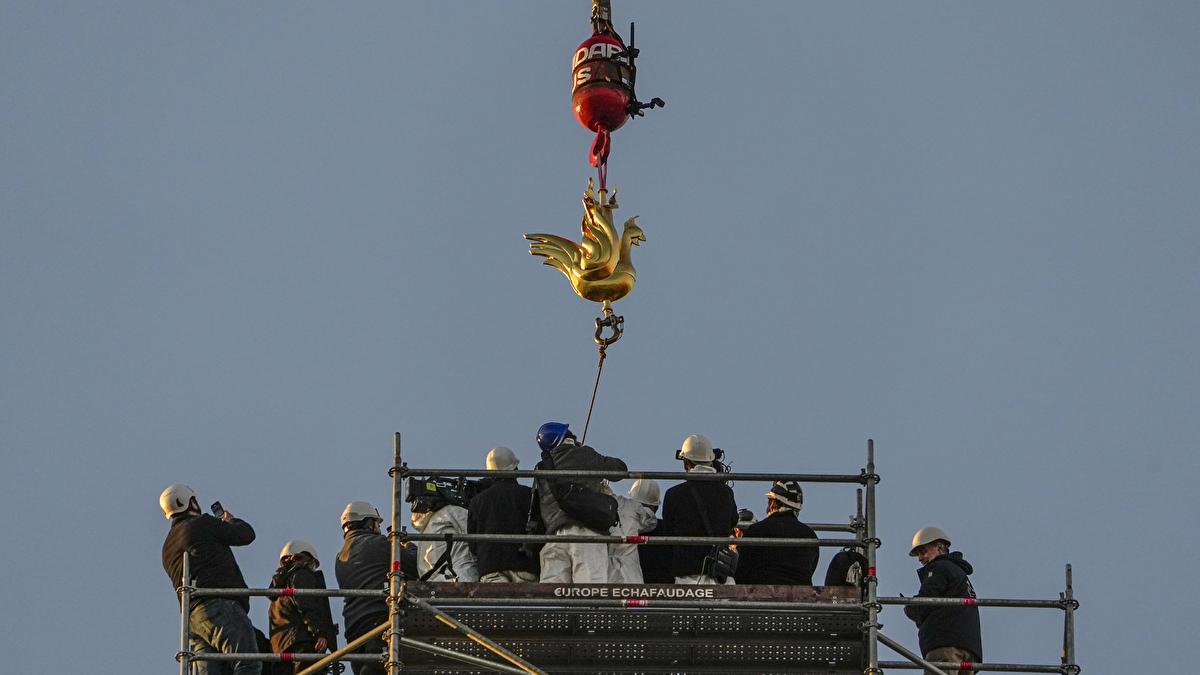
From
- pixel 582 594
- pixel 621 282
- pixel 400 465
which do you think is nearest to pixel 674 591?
pixel 582 594

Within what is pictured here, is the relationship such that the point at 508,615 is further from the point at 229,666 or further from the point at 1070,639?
the point at 1070,639

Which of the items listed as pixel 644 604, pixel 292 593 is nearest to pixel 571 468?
pixel 644 604

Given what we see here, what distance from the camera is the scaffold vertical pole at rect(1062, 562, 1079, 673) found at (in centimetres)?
2898

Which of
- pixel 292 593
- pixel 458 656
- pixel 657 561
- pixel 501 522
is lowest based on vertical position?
pixel 458 656

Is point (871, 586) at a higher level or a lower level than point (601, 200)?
lower

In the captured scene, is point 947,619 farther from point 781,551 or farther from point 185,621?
point 185,621

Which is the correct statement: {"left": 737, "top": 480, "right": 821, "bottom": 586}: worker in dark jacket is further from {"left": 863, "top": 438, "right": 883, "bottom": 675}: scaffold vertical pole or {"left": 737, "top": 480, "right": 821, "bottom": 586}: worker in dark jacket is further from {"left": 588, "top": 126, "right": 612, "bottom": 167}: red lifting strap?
{"left": 588, "top": 126, "right": 612, "bottom": 167}: red lifting strap

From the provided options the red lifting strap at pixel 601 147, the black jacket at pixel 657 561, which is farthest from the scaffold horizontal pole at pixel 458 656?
the red lifting strap at pixel 601 147

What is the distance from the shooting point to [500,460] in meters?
29.4

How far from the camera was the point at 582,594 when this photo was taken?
28.2 meters

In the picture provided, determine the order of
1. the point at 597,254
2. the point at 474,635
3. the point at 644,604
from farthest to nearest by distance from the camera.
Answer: the point at 597,254 < the point at 644,604 < the point at 474,635

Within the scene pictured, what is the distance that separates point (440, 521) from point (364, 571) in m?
0.79

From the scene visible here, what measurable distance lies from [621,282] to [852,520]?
4994 mm

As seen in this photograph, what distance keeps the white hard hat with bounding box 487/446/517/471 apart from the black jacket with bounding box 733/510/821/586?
2.13 meters
